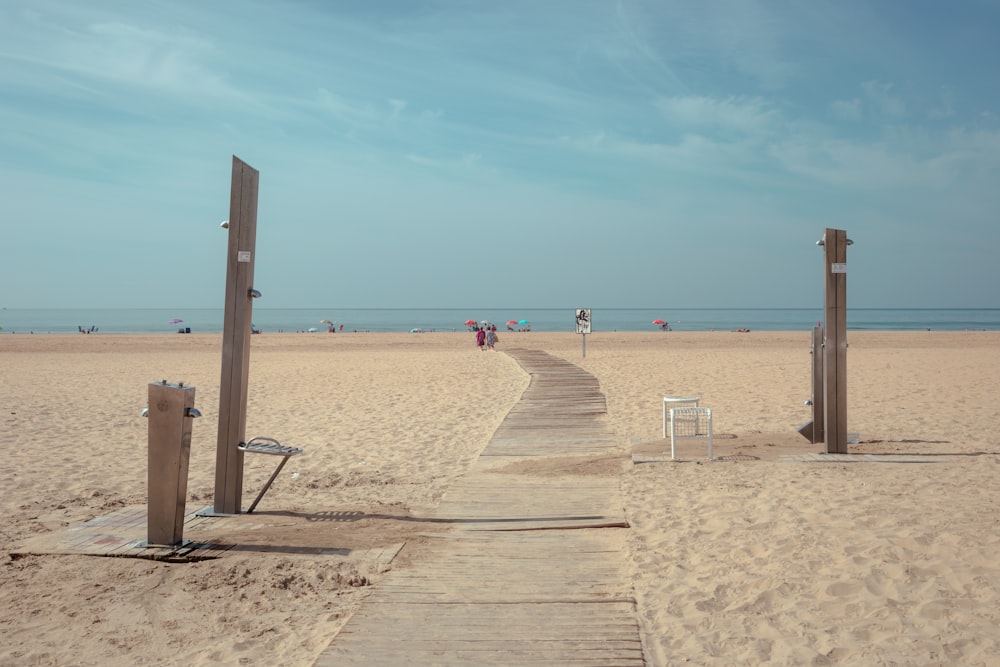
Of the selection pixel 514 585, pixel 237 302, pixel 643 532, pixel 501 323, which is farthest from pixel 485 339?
pixel 501 323

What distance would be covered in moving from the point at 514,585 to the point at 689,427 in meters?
5.67

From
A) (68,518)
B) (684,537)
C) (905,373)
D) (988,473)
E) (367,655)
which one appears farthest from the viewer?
(905,373)

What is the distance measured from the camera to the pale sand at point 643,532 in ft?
11.3

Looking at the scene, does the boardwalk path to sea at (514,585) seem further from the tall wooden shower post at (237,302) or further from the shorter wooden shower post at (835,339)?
the shorter wooden shower post at (835,339)

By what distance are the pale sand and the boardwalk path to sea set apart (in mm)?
164

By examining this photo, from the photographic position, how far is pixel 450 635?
339 cm

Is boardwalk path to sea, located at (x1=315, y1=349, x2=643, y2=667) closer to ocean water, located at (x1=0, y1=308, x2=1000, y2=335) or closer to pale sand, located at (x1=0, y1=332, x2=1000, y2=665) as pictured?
pale sand, located at (x1=0, y1=332, x2=1000, y2=665)

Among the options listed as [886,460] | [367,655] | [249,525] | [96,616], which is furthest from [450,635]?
[886,460]

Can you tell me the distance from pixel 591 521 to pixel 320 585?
199cm

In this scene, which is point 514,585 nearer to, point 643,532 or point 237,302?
point 643,532

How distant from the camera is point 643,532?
4.98 metres

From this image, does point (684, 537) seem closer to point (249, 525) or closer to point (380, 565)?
point (380, 565)

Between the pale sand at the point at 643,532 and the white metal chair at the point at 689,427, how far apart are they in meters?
0.24

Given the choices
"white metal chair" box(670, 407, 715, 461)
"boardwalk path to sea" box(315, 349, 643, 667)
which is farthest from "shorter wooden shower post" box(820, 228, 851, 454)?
Result: "boardwalk path to sea" box(315, 349, 643, 667)
